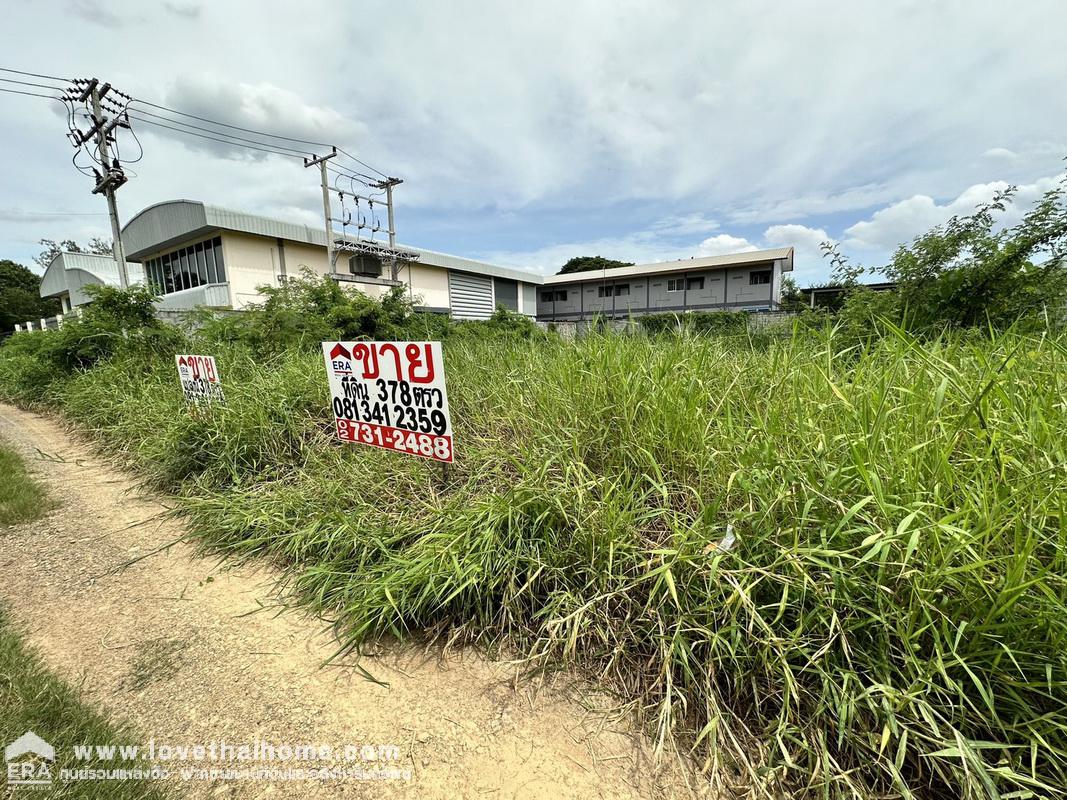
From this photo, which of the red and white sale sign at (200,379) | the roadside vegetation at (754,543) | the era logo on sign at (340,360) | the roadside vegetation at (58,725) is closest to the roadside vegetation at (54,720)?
the roadside vegetation at (58,725)

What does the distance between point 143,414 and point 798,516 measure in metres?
5.60

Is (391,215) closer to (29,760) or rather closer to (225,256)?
(225,256)

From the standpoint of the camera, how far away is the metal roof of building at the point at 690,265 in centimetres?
2020

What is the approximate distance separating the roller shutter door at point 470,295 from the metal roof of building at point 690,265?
4981 mm

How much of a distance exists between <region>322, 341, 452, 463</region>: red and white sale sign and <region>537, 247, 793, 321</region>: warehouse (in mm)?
17368

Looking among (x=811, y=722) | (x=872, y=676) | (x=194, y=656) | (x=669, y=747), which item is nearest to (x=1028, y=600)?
(x=872, y=676)

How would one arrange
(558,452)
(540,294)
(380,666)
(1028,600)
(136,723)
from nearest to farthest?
(1028,600) < (136,723) < (380,666) < (558,452) < (540,294)

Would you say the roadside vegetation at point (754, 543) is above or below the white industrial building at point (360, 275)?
below

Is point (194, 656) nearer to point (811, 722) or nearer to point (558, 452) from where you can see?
point (558, 452)

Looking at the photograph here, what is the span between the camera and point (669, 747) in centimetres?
119

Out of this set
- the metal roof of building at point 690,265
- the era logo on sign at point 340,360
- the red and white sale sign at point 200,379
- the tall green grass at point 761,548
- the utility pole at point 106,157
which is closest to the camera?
the tall green grass at point 761,548

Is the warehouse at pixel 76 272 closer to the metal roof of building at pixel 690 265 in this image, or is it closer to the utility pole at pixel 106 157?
the utility pole at pixel 106 157

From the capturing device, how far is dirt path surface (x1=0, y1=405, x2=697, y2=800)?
1.15m

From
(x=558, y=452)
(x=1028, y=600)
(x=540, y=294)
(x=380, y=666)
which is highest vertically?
(x=540, y=294)
